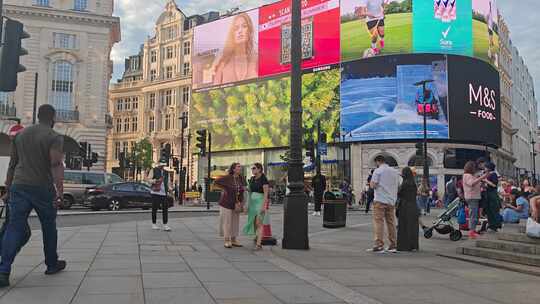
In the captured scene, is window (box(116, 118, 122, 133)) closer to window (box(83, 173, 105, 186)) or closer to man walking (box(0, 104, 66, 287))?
window (box(83, 173, 105, 186))

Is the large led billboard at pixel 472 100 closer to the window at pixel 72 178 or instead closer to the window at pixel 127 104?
the window at pixel 72 178

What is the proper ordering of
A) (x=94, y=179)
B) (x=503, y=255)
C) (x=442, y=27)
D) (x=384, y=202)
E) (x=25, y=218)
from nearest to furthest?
1. (x=25, y=218)
2. (x=503, y=255)
3. (x=384, y=202)
4. (x=94, y=179)
5. (x=442, y=27)

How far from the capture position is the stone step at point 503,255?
24.2 feet

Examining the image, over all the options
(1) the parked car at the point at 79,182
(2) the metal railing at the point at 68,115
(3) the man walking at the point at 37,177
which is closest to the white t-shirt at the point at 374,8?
(2) the metal railing at the point at 68,115

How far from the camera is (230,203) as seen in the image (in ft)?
30.7

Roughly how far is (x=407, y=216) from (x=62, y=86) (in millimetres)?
50161

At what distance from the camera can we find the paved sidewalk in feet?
16.7

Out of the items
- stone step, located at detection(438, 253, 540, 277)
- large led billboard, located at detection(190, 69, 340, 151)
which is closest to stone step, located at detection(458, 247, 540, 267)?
stone step, located at detection(438, 253, 540, 277)

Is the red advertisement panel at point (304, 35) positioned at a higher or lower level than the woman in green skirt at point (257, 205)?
higher

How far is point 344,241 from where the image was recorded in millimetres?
10727

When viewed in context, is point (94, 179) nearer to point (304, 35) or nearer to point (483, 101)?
point (304, 35)

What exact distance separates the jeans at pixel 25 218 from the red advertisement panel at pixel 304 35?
49243mm

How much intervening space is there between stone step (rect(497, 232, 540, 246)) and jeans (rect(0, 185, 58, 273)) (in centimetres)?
685

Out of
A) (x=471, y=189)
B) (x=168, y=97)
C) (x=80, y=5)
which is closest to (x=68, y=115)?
(x=80, y=5)
